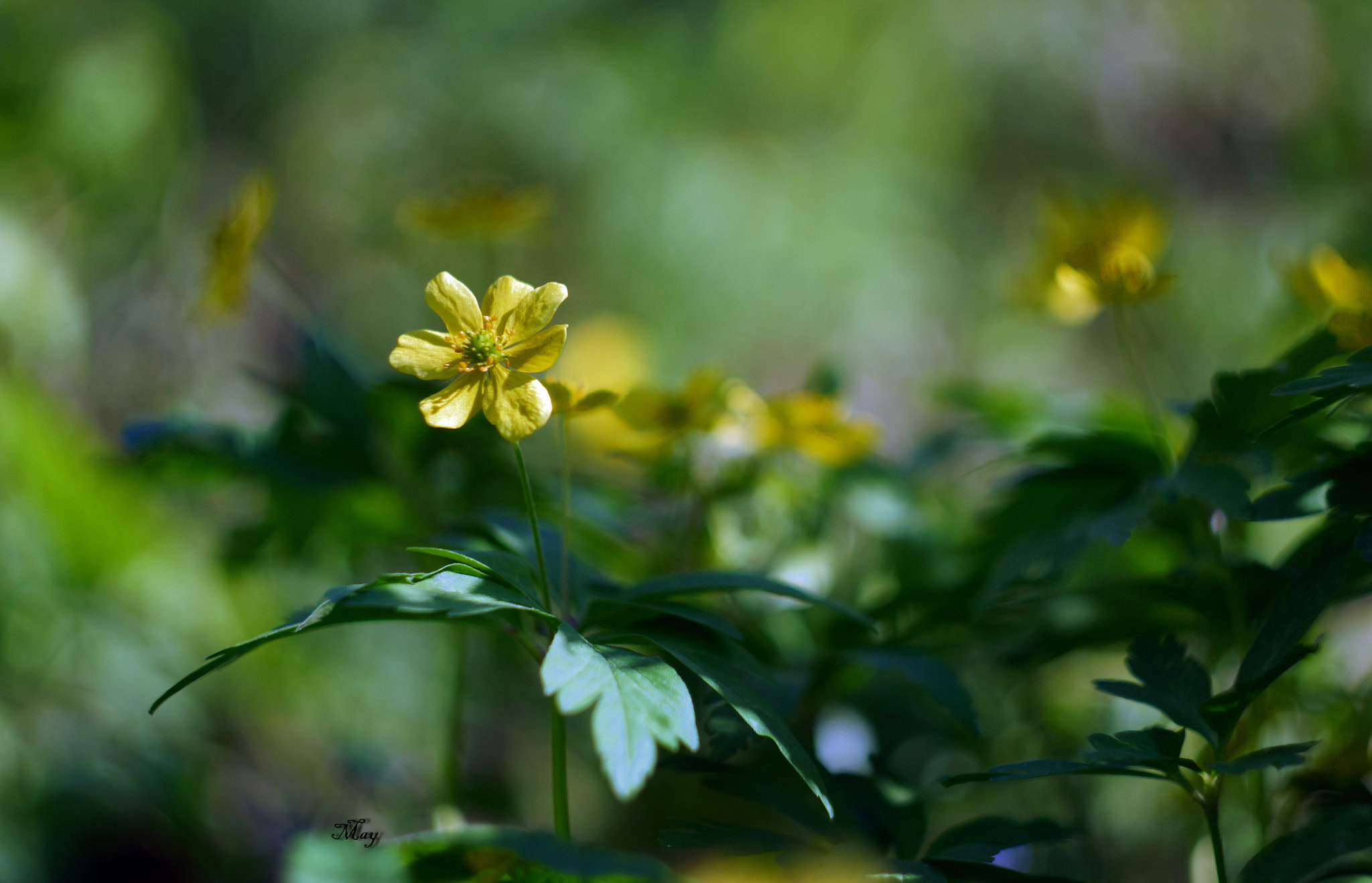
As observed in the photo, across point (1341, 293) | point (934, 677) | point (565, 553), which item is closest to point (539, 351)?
point (565, 553)

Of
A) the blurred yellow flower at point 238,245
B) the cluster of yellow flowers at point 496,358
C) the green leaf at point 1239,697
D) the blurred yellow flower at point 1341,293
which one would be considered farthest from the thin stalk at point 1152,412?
the blurred yellow flower at point 238,245

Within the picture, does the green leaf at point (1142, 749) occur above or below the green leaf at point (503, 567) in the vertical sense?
below

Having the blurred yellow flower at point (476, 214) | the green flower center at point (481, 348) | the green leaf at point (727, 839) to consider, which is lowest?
the green leaf at point (727, 839)

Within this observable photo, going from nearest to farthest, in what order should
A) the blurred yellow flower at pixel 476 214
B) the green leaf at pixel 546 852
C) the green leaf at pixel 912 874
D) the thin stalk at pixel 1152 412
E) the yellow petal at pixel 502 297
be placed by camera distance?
the green leaf at pixel 546 852 < the green leaf at pixel 912 874 < the yellow petal at pixel 502 297 < the thin stalk at pixel 1152 412 < the blurred yellow flower at pixel 476 214

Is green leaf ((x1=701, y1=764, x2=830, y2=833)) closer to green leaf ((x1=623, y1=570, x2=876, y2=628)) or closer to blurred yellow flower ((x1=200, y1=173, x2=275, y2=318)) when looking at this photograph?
green leaf ((x1=623, y1=570, x2=876, y2=628))

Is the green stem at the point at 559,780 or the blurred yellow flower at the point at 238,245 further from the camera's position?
the blurred yellow flower at the point at 238,245

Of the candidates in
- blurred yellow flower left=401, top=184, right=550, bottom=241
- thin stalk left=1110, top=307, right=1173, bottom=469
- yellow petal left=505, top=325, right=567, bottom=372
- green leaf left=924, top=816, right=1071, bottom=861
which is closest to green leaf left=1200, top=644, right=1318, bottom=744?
green leaf left=924, top=816, right=1071, bottom=861

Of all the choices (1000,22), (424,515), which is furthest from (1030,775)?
(1000,22)

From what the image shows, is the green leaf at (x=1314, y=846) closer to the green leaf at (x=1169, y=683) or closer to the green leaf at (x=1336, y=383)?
the green leaf at (x=1169, y=683)
